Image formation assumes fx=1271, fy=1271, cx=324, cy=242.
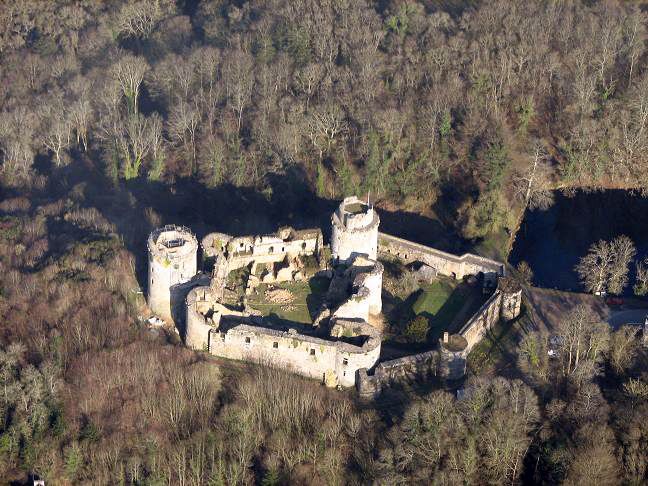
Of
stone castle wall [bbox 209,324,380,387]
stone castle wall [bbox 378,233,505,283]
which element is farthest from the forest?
stone castle wall [bbox 378,233,505,283]

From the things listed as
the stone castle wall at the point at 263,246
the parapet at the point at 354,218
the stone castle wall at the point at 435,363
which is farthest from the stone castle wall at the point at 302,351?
the parapet at the point at 354,218

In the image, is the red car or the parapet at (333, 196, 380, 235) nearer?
the parapet at (333, 196, 380, 235)

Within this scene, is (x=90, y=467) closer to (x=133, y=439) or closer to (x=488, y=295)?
(x=133, y=439)

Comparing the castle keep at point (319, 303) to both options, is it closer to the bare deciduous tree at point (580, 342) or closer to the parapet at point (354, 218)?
the parapet at point (354, 218)

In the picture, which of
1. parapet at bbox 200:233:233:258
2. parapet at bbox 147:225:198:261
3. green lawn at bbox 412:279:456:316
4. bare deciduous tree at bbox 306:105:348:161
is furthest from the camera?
bare deciduous tree at bbox 306:105:348:161

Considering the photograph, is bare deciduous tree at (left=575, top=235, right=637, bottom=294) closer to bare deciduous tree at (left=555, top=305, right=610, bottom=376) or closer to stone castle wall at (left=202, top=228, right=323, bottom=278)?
bare deciduous tree at (left=555, top=305, right=610, bottom=376)

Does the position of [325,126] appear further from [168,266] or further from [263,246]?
[168,266]
